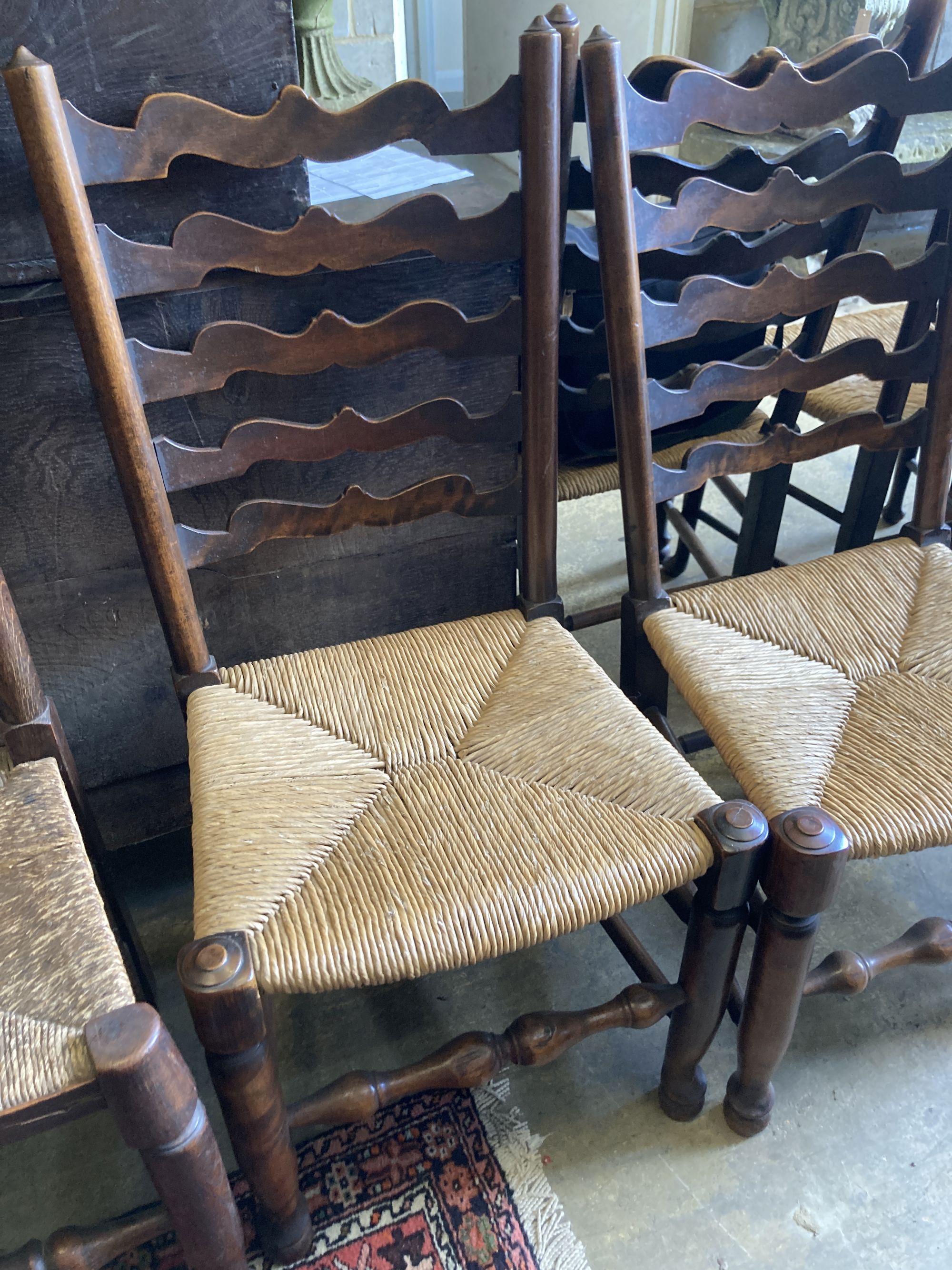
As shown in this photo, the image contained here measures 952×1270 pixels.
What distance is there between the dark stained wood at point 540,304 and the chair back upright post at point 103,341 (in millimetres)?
380

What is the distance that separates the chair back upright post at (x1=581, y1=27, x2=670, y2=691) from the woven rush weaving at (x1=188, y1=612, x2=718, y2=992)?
0.41ft

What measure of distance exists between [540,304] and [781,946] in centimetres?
66

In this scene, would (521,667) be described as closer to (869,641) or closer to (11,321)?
(869,641)

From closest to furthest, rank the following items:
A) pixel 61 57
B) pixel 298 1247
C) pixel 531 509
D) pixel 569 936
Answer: pixel 61 57 → pixel 298 1247 → pixel 531 509 → pixel 569 936

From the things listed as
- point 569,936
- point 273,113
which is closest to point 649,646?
point 569,936

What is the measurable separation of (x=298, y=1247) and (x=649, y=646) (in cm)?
73

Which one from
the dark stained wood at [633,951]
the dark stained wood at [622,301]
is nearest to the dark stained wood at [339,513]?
the dark stained wood at [622,301]

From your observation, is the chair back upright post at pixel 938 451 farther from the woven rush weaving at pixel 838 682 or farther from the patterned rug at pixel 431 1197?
the patterned rug at pixel 431 1197

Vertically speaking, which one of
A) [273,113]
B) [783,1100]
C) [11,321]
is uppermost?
[273,113]

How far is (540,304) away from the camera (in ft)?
2.98

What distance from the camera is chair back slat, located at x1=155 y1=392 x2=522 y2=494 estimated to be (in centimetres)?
90

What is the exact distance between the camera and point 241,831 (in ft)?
2.62

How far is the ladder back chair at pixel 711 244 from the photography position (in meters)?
0.91

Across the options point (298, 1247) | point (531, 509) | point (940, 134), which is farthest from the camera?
point (940, 134)
